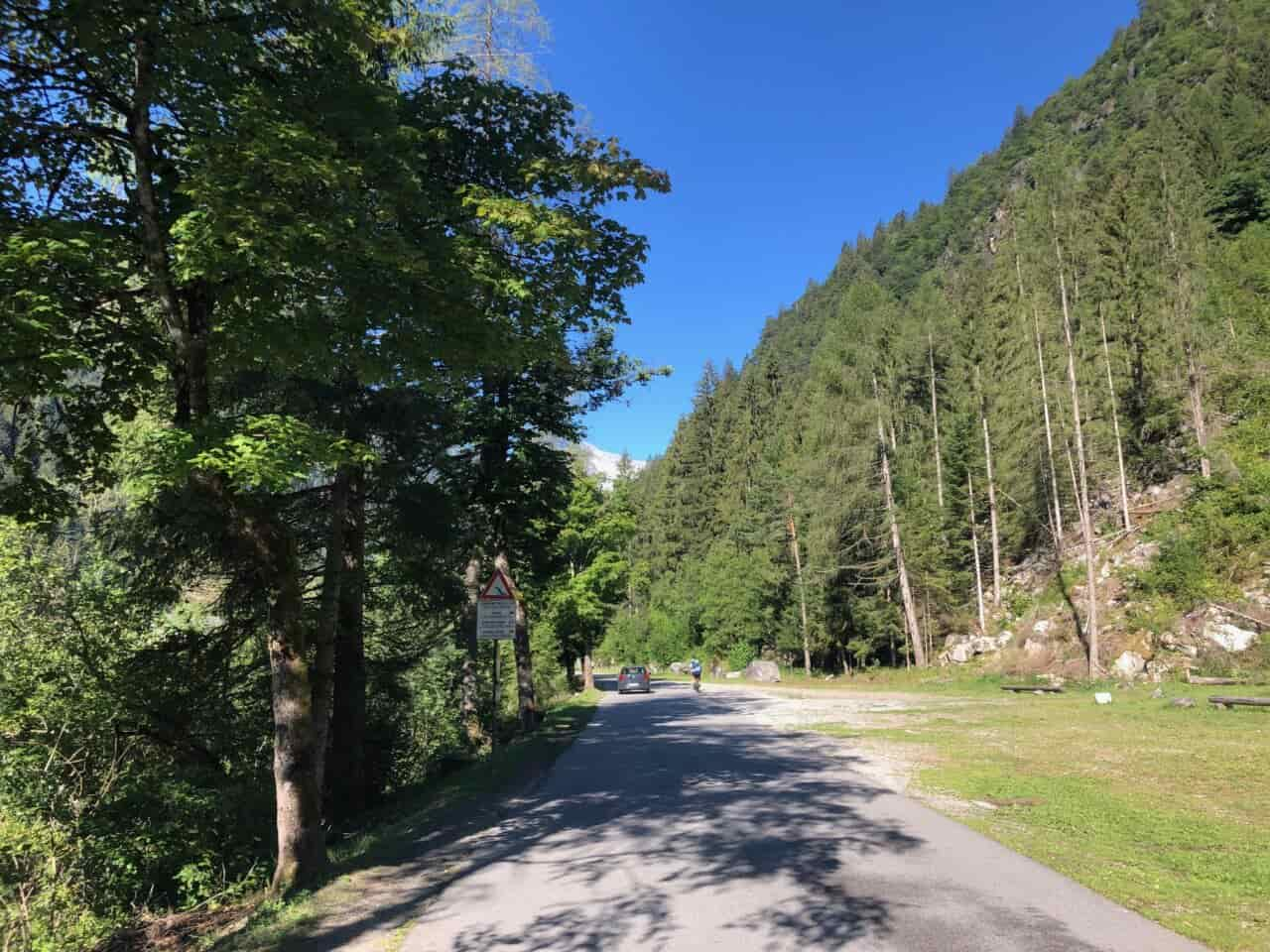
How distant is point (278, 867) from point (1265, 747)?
1361 cm

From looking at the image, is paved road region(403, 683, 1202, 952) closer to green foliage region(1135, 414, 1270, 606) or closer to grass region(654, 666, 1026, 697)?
grass region(654, 666, 1026, 697)

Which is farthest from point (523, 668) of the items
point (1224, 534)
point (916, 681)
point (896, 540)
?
point (1224, 534)

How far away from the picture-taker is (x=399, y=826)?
8.61m

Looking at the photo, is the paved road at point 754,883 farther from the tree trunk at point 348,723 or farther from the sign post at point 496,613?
the tree trunk at point 348,723

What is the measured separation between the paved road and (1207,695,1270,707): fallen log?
11.5 meters

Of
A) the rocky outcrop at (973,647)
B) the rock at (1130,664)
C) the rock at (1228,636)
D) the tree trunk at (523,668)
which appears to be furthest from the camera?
the rocky outcrop at (973,647)

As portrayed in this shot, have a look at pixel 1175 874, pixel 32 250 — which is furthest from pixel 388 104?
pixel 1175 874

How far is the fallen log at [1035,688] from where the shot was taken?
76.0ft

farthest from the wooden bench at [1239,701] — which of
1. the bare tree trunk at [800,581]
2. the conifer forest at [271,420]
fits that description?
the bare tree trunk at [800,581]

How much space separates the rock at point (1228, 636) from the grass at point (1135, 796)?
29.7ft

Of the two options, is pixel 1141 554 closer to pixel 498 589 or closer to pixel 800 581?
pixel 800 581

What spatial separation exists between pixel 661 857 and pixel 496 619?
6160mm

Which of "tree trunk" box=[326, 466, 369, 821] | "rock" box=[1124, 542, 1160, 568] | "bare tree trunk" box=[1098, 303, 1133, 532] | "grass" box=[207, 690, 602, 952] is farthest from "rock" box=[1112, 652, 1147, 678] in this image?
"tree trunk" box=[326, 466, 369, 821]

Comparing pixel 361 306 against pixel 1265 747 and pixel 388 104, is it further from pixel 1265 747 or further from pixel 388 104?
pixel 1265 747
